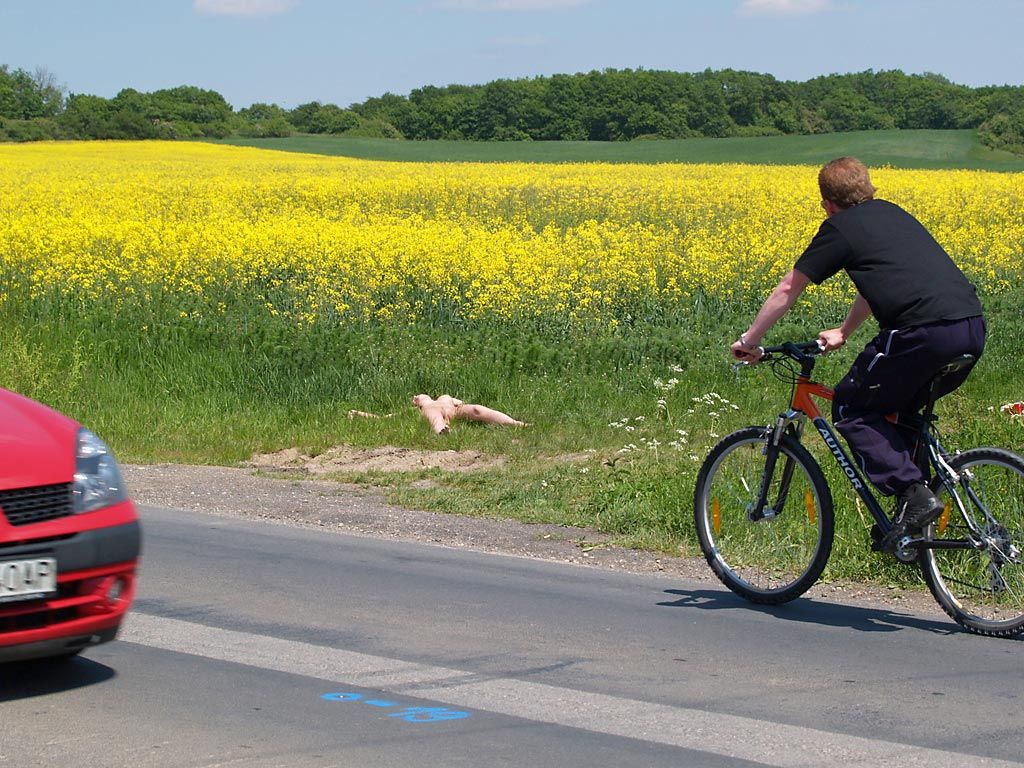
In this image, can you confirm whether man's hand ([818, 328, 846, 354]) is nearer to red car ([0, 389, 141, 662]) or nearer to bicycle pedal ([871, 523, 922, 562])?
bicycle pedal ([871, 523, 922, 562])

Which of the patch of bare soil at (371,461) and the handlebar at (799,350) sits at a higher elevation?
the handlebar at (799,350)

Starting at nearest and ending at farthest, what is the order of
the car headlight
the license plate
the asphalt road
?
the asphalt road → the license plate → the car headlight

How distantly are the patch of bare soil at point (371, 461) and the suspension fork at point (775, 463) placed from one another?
4.35m

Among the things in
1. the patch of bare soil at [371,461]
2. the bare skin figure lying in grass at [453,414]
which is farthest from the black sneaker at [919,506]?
the bare skin figure lying in grass at [453,414]

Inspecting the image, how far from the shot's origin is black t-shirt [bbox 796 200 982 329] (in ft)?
20.4

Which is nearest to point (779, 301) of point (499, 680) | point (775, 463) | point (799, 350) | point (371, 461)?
point (799, 350)

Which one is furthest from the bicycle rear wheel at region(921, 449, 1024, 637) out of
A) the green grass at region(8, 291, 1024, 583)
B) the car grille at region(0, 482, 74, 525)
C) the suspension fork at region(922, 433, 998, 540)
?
the car grille at region(0, 482, 74, 525)

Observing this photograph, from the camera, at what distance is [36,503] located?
16.6 feet

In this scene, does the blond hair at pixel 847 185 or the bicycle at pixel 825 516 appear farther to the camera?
the blond hair at pixel 847 185

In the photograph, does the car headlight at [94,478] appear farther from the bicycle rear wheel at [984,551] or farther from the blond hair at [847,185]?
the bicycle rear wheel at [984,551]

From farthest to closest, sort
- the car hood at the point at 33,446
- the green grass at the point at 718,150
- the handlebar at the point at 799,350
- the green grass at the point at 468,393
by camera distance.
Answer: the green grass at the point at 718,150
the green grass at the point at 468,393
the handlebar at the point at 799,350
the car hood at the point at 33,446

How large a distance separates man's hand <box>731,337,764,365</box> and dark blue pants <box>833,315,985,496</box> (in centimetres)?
43

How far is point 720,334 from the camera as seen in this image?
15852 mm

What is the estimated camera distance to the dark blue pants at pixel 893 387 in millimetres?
6184
